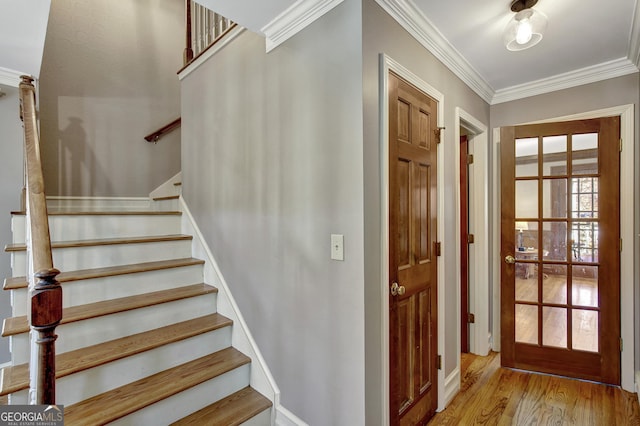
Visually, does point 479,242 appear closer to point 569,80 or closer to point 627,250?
point 627,250

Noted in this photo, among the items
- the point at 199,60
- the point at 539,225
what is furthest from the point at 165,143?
the point at 539,225

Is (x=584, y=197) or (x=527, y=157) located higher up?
(x=527, y=157)

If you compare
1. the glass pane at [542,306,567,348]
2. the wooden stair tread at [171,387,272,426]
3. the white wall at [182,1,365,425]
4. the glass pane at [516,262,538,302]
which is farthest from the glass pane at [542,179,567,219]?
the wooden stair tread at [171,387,272,426]

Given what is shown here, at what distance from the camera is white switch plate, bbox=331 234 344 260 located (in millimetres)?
1531

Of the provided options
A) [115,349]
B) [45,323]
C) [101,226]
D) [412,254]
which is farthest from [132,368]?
[412,254]

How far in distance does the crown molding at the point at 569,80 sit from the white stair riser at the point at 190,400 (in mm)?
3175

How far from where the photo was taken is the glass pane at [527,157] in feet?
8.59

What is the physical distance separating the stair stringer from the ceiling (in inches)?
65.6

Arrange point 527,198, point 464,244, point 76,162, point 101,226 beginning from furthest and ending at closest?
1. point 76,162
2. point 464,244
3. point 527,198
4. point 101,226

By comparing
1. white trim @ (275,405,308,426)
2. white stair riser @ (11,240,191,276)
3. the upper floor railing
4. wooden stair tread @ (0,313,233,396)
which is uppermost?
the upper floor railing

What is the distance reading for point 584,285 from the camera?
246cm

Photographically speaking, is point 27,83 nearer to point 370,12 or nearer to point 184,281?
point 184,281

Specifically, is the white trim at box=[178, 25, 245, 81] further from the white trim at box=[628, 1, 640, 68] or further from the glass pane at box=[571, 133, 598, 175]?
the glass pane at box=[571, 133, 598, 175]

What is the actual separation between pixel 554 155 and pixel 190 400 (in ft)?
10.4
